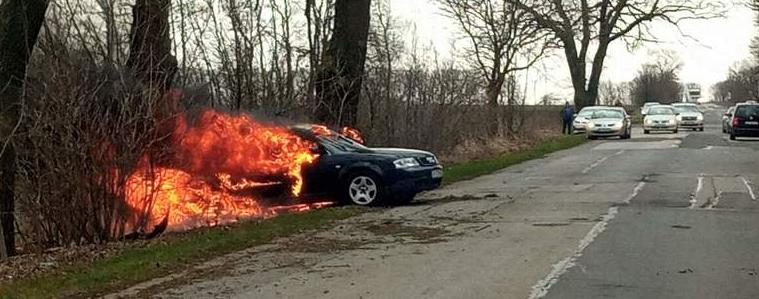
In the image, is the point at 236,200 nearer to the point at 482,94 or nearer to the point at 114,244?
the point at 114,244

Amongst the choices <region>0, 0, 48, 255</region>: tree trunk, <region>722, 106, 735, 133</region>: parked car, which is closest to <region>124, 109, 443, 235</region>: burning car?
<region>0, 0, 48, 255</region>: tree trunk

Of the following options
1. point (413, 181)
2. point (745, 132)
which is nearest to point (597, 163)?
point (413, 181)

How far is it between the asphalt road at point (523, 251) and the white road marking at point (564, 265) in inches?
0.5

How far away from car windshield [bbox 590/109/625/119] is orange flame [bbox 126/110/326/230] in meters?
27.7

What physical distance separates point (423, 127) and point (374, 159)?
1055 cm

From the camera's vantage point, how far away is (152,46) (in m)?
14.7

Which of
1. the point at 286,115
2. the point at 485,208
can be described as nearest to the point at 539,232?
the point at 485,208

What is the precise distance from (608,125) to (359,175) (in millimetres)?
26972

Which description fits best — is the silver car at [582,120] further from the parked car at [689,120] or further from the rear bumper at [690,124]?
the rear bumper at [690,124]

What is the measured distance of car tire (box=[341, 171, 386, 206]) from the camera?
52.4 ft

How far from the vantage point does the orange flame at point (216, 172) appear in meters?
13.1

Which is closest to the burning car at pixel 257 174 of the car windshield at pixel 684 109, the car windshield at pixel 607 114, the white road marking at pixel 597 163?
the white road marking at pixel 597 163

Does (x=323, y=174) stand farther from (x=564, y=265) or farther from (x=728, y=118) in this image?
(x=728, y=118)

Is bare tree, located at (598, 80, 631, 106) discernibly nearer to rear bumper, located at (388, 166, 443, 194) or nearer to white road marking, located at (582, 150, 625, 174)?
white road marking, located at (582, 150, 625, 174)
